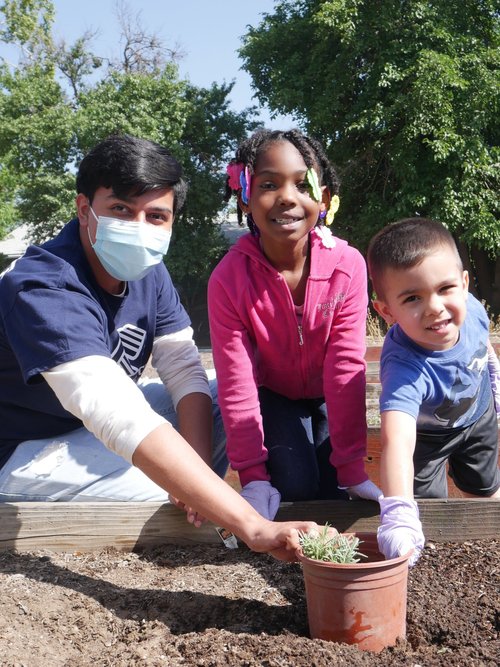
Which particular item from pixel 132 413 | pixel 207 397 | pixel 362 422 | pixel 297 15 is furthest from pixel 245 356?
pixel 297 15

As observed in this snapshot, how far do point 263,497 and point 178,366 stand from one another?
82 cm

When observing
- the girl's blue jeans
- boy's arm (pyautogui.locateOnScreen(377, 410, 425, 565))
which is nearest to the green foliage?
boy's arm (pyautogui.locateOnScreen(377, 410, 425, 565))

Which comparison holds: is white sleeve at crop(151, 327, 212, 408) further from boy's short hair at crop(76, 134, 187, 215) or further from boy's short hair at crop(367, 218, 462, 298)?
boy's short hair at crop(367, 218, 462, 298)

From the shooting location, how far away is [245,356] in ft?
9.71

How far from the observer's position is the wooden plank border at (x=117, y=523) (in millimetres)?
2820

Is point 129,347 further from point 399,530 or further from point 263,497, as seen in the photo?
point 399,530

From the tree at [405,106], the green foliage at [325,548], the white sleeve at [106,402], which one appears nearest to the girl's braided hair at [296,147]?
the white sleeve at [106,402]

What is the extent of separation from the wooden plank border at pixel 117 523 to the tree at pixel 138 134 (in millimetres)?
22552

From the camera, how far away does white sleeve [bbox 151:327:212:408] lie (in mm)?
3239

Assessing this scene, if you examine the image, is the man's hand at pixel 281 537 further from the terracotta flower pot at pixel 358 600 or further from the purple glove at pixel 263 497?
the purple glove at pixel 263 497

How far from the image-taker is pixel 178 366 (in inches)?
129

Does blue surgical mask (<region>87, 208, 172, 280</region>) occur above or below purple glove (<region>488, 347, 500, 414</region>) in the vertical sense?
above

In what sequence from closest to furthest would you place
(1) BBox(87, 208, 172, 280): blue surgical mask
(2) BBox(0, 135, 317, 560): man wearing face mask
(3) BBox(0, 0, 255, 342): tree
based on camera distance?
(2) BBox(0, 135, 317, 560): man wearing face mask → (1) BBox(87, 208, 172, 280): blue surgical mask → (3) BBox(0, 0, 255, 342): tree

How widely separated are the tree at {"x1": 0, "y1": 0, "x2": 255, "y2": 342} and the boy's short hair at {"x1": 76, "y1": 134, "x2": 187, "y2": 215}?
881 inches
